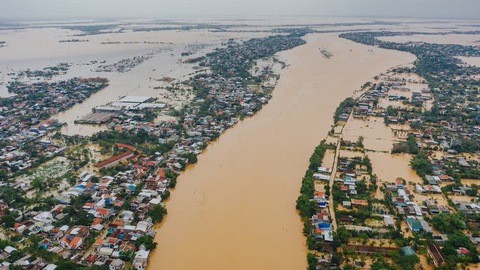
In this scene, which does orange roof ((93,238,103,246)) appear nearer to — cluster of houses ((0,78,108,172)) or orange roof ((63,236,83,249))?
orange roof ((63,236,83,249))

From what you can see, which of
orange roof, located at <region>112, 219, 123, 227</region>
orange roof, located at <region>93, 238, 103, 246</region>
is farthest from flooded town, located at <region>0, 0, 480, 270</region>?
orange roof, located at <region>93, 238, 103, 246</region>

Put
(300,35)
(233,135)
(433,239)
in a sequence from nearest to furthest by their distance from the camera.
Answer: (433,239) < (233,135) < (300,35)

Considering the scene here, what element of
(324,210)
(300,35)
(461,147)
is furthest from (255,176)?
(300,35)

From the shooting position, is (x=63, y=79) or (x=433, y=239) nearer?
(x=433, y=239)

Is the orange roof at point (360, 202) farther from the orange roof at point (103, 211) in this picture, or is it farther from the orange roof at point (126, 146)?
the orange roof at point (126, 146)

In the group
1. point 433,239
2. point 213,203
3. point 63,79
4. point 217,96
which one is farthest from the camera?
point 63,79

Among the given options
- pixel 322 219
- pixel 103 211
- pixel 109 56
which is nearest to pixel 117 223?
pixel 103 211

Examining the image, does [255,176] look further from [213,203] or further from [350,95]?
[350,95]
